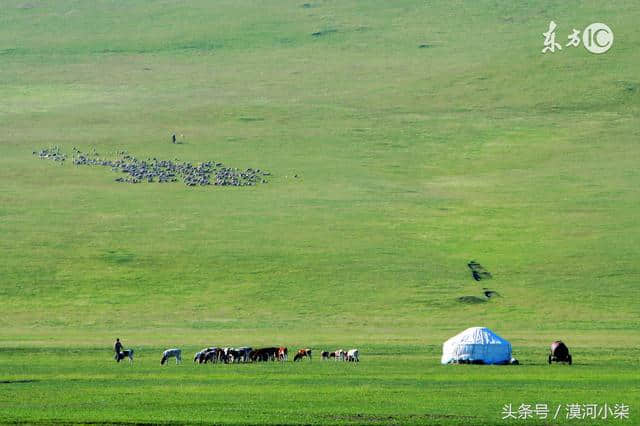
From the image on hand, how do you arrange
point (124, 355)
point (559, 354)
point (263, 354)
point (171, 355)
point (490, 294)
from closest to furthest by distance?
point (559, 354) < point (171, 355) < point (124, 355) < point (263, 354) < point (490, 294)

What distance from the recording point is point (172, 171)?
102m

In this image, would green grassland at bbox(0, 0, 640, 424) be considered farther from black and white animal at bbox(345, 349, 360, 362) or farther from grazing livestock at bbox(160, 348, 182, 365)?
grazing livestock at bbox(160, 348, 182, 365)

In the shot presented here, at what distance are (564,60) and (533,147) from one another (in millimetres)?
37073

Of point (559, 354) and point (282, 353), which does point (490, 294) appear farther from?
point (282, 353)

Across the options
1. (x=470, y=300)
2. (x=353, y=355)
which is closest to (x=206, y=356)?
(x=353, y=355)

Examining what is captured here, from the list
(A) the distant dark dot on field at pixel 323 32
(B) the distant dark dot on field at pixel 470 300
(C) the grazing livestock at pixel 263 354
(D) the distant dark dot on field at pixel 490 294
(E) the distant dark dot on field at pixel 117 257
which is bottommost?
(C) the grazing livestock at pixel 263 354

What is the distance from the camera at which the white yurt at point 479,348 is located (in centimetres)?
4650

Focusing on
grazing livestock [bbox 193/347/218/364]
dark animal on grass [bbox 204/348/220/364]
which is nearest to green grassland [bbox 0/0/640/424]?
grazing livestock [bbox 193/347/218/364]

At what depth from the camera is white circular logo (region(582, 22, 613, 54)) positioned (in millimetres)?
157000

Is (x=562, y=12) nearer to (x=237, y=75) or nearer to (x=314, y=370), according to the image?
(x=237, y=75)

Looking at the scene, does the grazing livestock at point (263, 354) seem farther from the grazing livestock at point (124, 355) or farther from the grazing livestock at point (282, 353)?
the grazing livestock at point (124, 355)

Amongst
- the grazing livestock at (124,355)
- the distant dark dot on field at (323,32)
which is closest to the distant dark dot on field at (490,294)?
the grazing livestock at (124,355)

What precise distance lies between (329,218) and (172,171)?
20063 millimetres

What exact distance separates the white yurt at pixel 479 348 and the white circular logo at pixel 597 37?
4464 inches
